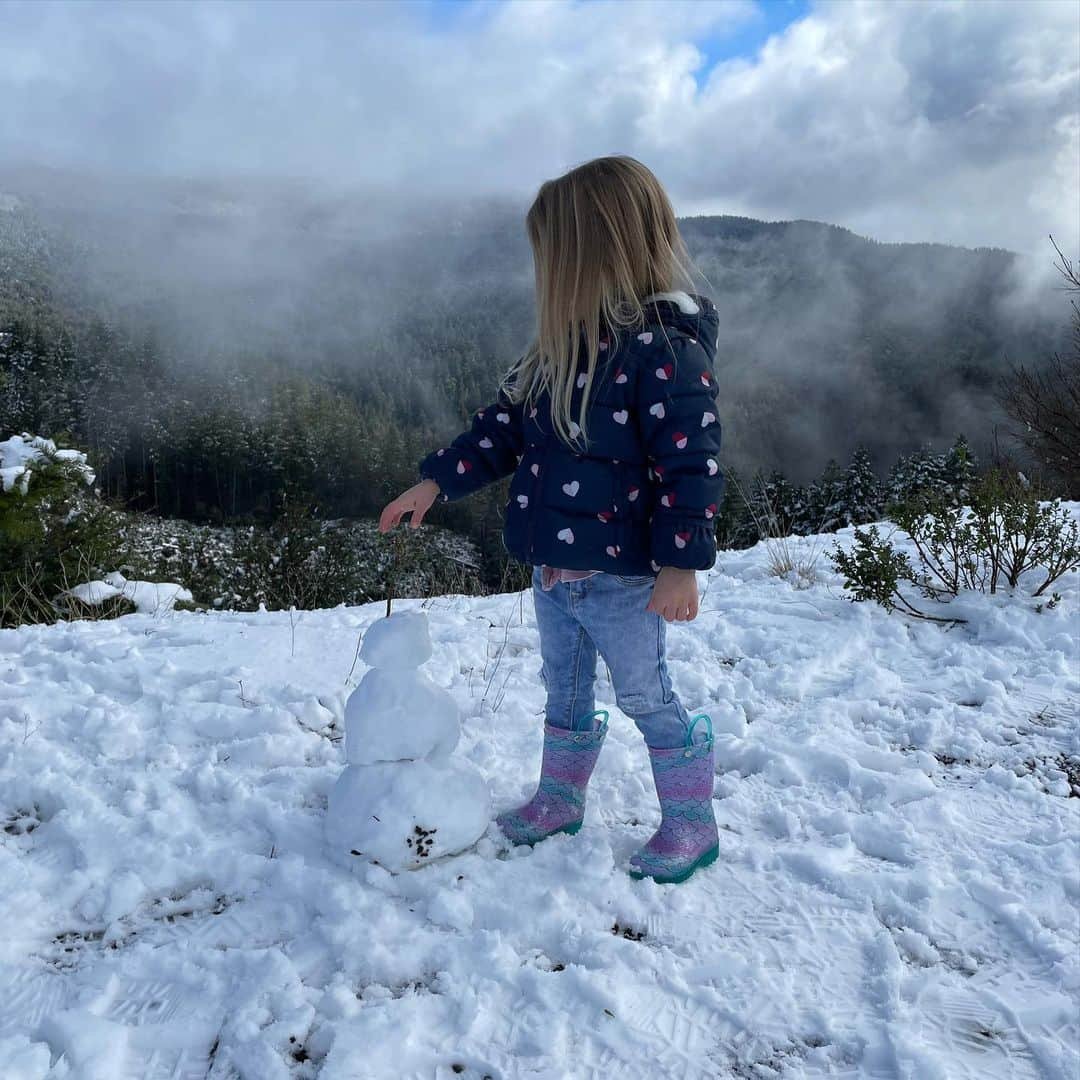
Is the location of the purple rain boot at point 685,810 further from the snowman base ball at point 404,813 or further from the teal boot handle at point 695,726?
the snowman base ball at point 404,813

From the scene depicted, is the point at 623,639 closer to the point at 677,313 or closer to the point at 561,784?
the point at 561,784

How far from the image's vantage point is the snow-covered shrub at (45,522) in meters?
8.39

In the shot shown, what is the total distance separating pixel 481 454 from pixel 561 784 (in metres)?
1.01

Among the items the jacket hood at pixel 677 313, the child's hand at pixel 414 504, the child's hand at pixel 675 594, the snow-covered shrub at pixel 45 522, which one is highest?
the jacket hood at pixel 677 313

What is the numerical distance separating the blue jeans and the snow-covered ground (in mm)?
399

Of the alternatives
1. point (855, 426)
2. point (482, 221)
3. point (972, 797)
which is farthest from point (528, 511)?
point (482, 221)

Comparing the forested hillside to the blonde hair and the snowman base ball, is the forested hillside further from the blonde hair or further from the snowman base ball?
the snowman base ball

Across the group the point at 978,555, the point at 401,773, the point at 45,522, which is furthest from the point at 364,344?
the point at 401,773

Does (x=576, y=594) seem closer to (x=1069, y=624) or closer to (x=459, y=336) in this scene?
(x=1069, y=624)

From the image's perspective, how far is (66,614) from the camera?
5367 mm

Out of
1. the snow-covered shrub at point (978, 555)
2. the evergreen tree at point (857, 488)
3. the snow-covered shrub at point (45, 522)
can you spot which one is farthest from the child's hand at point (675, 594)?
the evergreen tree at point (857, 488)

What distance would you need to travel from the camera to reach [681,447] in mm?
1755

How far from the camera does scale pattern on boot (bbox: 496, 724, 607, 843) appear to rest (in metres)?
2.17

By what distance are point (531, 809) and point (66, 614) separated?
465cm
